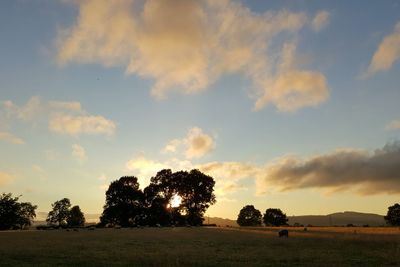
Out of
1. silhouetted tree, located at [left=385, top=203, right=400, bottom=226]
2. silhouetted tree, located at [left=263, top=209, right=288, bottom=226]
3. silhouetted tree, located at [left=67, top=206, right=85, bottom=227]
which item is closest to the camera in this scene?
silhouetted tree, located at [left=385, top=203, right=400, bottom=226]

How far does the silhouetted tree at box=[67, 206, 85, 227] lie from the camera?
17900cm

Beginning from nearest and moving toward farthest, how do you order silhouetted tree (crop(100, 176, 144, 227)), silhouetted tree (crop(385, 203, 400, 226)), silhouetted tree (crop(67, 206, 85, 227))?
silhouetted tree (crop(100, 176, 144, 227)), silhouetted tree (crop(385, 203, 400, 226)), silhouetted tree (crop(67, 206, 85, 227))

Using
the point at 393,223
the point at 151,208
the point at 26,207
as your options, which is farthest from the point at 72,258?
the point at 393,223

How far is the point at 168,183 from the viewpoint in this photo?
15788cm

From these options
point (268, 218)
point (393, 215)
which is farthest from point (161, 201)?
point (393, 215)

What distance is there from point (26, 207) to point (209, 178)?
72.4 metres

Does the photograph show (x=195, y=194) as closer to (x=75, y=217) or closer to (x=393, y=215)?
(x=75, y=217)

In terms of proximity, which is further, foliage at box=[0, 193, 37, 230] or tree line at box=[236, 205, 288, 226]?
tree line at box=[236, 205, 288, 226]

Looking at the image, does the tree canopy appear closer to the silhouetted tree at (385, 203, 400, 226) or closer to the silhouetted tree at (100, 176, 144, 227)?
the silhouetted tree at (100, 176, 144, 227)

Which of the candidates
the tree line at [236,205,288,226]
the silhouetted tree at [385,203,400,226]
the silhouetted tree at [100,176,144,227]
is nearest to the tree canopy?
the silhouetted tree at [100,176,144,227]

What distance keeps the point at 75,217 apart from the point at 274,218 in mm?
88013

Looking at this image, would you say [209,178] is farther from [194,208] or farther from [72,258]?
[72,258]

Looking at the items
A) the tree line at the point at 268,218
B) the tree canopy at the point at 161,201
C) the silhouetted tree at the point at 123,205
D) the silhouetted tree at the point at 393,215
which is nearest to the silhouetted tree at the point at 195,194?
the tree canopy at the point at 161,201

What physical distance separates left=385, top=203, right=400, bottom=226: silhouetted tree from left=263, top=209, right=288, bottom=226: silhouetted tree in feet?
145
